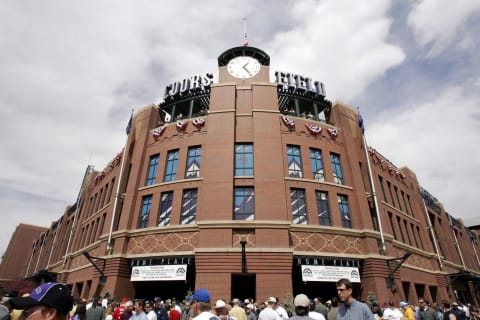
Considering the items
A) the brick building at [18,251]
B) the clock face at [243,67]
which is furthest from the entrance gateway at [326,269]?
the brick building at [18,251]

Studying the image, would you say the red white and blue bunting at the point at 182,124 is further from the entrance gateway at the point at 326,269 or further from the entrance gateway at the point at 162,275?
the entrance gateway at the point at 326,269

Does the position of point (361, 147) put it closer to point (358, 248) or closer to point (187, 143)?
point (358, 248)

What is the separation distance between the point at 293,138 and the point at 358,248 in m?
9.48

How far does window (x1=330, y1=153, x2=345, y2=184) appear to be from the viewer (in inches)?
921

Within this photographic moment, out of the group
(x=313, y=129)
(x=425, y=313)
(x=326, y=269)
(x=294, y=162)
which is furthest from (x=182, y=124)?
(x=425, y=313)

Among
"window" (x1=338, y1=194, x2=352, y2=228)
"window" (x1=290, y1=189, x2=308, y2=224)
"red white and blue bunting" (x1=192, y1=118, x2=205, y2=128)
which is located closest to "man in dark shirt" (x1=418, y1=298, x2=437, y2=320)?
"window" (x1=290, y1=189, x2=308, y2=224)

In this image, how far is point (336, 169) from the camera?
78.2ft

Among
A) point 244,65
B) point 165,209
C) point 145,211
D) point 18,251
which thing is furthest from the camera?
point 18,251

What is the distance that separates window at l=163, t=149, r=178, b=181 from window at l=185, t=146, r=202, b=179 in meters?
1.20

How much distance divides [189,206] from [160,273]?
485 centimetres

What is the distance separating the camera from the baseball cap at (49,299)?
230 cm

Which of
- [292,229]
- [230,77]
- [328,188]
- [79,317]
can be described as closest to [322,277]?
[292,229]

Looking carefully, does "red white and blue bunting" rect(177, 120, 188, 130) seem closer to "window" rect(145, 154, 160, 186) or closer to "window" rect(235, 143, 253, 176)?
"window" rect(145, 154, 160, 186)

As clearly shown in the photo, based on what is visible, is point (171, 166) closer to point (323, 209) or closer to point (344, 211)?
point (323, 209)
